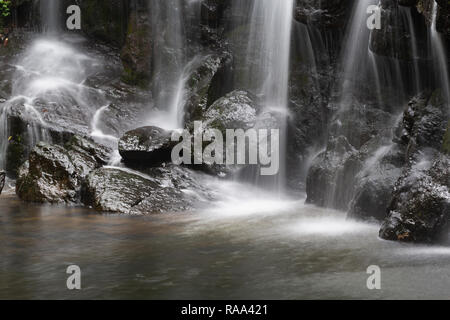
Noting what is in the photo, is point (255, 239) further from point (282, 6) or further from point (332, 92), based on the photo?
point (282, 6)

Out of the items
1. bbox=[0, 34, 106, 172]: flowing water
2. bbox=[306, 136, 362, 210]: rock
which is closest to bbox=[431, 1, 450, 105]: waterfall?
bbox=[306, 136, 362, 210]: rock

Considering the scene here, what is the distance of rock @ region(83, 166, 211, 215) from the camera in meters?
8.96

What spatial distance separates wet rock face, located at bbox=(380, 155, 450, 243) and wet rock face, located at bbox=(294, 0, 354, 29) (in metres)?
5.35

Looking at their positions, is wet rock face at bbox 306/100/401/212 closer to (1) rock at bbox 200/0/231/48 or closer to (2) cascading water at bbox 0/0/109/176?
(1) rock at bbox 200/0/231/48

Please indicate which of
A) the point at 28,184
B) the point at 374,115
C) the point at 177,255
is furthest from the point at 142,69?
the point at 177,255

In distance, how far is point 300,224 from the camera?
737 cm

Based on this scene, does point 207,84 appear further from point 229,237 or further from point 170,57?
point 229,237

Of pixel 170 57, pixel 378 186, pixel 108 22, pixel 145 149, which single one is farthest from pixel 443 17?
pixel 108 22

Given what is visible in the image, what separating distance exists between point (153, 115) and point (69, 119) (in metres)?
2.71

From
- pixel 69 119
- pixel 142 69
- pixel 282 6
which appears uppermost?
pixel 282 6

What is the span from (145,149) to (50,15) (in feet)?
35.1

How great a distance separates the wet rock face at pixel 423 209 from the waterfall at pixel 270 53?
5823 millimetres

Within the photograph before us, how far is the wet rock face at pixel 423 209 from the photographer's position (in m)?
5.66

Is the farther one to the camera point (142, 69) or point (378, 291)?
point (142, 69)
